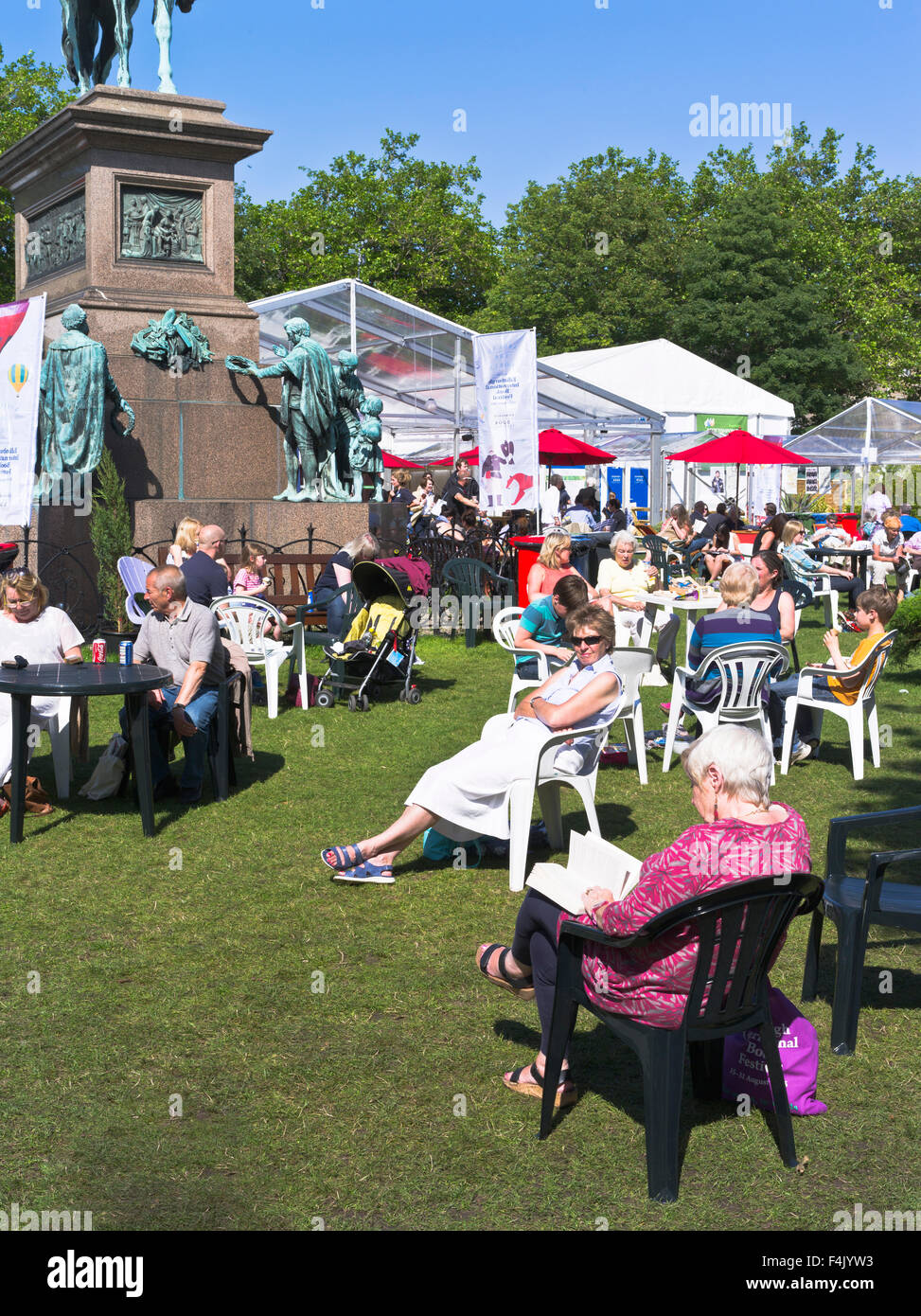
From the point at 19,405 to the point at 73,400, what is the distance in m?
4.33

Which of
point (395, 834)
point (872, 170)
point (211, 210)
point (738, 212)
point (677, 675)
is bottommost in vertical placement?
point (395, 834)

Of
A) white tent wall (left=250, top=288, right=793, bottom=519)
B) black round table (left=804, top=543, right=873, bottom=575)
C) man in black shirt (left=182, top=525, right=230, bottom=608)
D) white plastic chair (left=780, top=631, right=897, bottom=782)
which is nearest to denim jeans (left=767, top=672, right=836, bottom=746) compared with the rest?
white plastic chair (left=780, top=631, right=897, bottom=782)

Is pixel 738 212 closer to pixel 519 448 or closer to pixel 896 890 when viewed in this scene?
pixel 519 448

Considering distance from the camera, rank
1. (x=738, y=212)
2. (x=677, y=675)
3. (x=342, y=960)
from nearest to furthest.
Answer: (x=342, y=960), (x=677, y=675), (x=738, y=212)

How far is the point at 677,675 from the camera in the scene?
8773 mm

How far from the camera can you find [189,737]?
7.64m

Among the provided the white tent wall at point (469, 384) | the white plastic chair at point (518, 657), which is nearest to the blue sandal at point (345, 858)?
the white plastic chair at point (518, 657)

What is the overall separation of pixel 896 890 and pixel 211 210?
41.5ft

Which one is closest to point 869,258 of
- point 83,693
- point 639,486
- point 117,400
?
point 639,486

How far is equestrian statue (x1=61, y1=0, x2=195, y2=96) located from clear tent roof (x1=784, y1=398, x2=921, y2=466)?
955 inches

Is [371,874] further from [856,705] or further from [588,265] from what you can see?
[588,265]

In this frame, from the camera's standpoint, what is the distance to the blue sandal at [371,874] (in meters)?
6.31

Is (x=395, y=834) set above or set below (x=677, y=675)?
below

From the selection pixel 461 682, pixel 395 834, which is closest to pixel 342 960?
pixel 395 834
